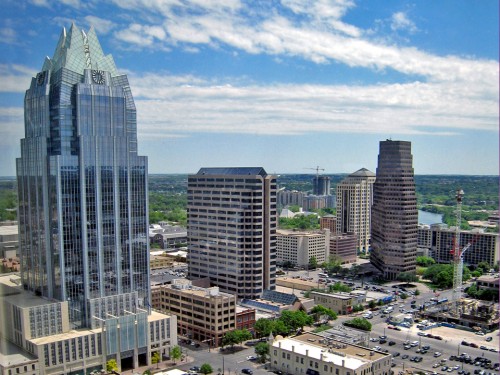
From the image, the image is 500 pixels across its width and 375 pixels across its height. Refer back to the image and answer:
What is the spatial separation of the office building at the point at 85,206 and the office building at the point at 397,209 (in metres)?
8.16

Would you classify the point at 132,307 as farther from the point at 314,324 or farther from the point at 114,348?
the point at 314,324

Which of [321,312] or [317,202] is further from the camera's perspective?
[317,202]

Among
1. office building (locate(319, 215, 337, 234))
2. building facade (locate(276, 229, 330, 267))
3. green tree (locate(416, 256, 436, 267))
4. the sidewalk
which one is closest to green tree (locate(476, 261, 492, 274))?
green tree (locate(416, 256, 436, 267))

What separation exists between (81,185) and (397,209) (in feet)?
30.5

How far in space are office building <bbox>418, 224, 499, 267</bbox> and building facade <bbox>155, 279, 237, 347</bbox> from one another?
353 inches

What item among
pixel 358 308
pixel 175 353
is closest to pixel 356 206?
pixel 358 308

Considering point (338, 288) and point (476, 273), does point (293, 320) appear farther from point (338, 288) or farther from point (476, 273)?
point (476, 273)

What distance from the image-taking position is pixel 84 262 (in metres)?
7.34

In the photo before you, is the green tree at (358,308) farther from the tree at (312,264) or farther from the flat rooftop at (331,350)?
the tree at (312,264)

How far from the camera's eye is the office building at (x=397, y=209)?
13992 millimetres

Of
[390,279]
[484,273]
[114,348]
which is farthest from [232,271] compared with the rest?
[484,273]

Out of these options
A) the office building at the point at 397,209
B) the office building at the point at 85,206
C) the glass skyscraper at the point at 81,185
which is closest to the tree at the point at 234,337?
the office building at the point at 85,206

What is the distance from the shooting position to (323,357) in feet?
22.0

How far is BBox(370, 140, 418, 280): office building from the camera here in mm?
13992
